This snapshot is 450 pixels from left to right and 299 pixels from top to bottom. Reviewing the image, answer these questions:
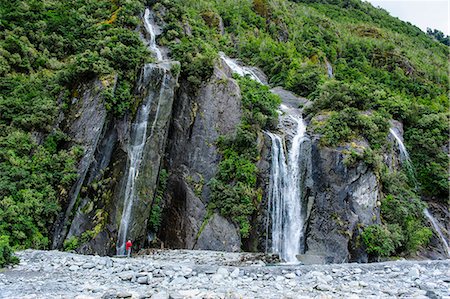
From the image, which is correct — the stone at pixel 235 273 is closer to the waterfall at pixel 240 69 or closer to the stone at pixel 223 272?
the stone at pixel 223 272

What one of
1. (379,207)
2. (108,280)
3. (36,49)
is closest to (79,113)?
(36,49)

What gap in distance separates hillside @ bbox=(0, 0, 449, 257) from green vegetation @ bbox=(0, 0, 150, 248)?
6 cm

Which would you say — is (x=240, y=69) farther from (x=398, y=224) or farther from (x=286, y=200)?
(x=398, y=224)

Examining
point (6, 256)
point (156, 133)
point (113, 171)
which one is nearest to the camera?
point (6, 256)

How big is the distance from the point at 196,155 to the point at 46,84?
9905mm

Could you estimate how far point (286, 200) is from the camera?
1992 centimetres

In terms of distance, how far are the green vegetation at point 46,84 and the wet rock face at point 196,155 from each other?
4.20 meters

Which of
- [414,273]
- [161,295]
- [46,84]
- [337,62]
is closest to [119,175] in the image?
[46,84]

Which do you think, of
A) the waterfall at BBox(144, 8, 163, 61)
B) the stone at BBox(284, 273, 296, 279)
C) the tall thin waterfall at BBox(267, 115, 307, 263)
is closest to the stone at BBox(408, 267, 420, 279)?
the stone at BBox(284, 273, 296, 279)

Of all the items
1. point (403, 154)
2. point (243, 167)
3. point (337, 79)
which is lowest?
point (243, 167)

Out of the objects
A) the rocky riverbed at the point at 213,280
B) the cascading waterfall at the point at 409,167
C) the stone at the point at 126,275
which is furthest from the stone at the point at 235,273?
the cascading waterfall at the point at 409,167

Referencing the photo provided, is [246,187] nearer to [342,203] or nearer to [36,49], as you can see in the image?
[342,203]

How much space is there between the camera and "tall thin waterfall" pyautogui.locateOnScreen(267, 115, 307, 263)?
18.8m

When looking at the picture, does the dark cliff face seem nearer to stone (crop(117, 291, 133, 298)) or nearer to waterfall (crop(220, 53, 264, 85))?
stone (crop(117, 291, 133, 298))
